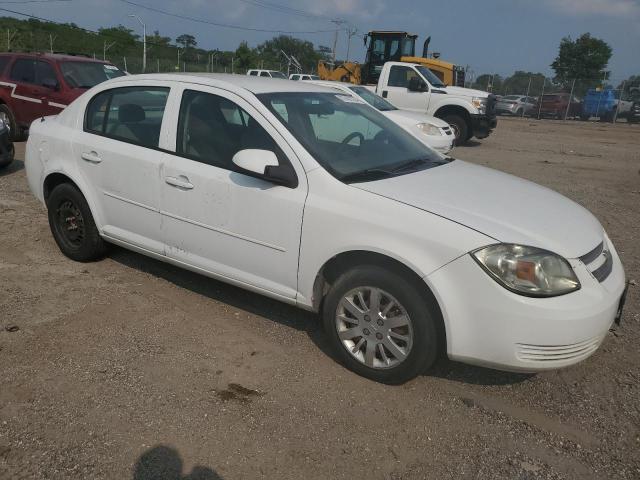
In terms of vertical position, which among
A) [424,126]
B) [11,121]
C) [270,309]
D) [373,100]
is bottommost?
[270,309]

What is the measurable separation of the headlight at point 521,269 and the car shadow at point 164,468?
5.28ft

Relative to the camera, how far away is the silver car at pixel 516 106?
102 ft

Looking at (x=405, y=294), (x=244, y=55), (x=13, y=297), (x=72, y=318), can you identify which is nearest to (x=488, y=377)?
(x=405, y=294)

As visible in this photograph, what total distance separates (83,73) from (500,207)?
30.4 feet

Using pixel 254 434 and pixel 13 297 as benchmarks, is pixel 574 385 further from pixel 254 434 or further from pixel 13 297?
pixel 13 297

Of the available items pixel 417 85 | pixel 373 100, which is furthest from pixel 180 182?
pixel 417 85

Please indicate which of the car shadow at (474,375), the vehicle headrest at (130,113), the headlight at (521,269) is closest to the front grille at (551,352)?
the headlight at (521,269)

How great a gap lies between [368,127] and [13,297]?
2.92m

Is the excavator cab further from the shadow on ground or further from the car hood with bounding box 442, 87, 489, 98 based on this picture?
the shadow on ground

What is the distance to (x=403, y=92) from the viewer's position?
14469 mm

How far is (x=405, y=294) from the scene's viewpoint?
2.82 m

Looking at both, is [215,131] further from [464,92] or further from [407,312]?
[464,92]

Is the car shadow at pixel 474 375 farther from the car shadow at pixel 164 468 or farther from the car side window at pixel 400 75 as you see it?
the car side window at pixel 400 75

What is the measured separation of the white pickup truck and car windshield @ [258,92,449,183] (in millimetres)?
10552
